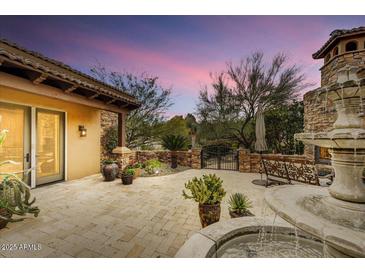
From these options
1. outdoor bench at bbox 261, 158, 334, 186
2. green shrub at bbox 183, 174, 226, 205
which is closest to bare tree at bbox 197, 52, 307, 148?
outdoor bench at bbox 261, 158, 334, 186

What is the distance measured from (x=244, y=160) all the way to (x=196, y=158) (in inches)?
79.2

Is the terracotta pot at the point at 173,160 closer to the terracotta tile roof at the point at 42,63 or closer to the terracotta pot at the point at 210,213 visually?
the terracotta tile roof at the point at 42,63

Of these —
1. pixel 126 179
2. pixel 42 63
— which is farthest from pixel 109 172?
pixel 42 63

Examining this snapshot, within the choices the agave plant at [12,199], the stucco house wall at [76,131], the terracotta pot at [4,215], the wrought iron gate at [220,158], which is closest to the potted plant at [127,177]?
the stucco house wall at [76,131]

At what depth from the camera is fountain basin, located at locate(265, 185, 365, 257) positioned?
37.3 inches

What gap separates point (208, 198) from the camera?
2.36 metres

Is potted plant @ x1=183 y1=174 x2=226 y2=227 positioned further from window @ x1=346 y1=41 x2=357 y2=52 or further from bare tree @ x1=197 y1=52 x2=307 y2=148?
bare tree @ x1=197 y1=52 x2=307 y2=148

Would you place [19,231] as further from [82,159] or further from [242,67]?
[242,67]

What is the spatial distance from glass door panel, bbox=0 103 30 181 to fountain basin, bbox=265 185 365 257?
4866 millimetres

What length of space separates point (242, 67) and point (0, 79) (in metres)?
8.63

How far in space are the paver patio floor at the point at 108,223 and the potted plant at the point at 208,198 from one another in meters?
0.33

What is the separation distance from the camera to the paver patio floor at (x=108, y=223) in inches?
78.7

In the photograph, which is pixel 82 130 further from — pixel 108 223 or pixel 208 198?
pixel 208 198
